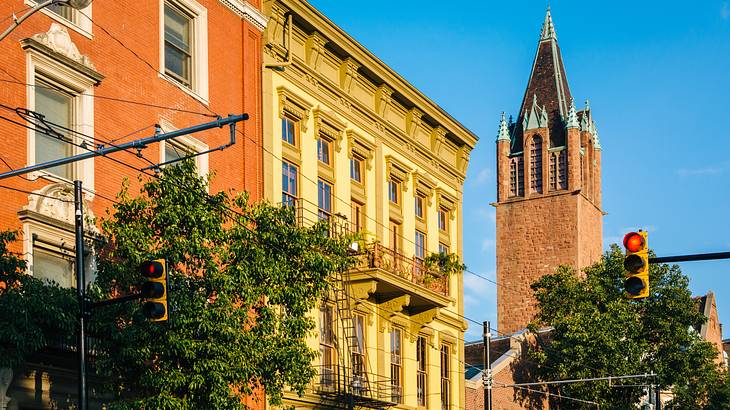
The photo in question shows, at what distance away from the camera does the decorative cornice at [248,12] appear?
1302 inches

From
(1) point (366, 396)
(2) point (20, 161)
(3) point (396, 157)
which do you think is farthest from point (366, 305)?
(2) point (20, 161)

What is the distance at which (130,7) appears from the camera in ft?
94.6

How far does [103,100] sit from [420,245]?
18.5 meters

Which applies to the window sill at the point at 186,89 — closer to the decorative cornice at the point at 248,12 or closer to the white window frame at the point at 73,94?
the decorative cornice at the point at 248,12

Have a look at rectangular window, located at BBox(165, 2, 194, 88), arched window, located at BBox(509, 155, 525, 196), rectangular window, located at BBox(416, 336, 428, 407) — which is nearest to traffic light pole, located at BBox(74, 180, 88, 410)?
rectangular window, located at BBox(165, 2, 194, 88)

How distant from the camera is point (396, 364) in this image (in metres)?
40.6

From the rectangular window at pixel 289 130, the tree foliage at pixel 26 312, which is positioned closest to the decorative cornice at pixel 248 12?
the rectangular window at pixel 289 130

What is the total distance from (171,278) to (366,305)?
15.1 meters

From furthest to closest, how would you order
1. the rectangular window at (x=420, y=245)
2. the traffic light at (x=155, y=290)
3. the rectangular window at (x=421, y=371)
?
the rectangular window at (x=420, y=245) → the rectangular window at (x=421, y=371) → the traffic light at (x=155, y=290)

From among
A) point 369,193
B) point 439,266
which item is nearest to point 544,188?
point 439,266

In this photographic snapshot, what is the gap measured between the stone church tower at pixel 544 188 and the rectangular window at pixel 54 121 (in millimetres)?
74750

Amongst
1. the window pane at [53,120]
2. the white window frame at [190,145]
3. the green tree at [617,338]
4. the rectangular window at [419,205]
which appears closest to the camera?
the window pane at [53,120]

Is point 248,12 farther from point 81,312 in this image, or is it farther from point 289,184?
point 81,312

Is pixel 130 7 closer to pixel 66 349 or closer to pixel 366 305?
pixel 66 349
